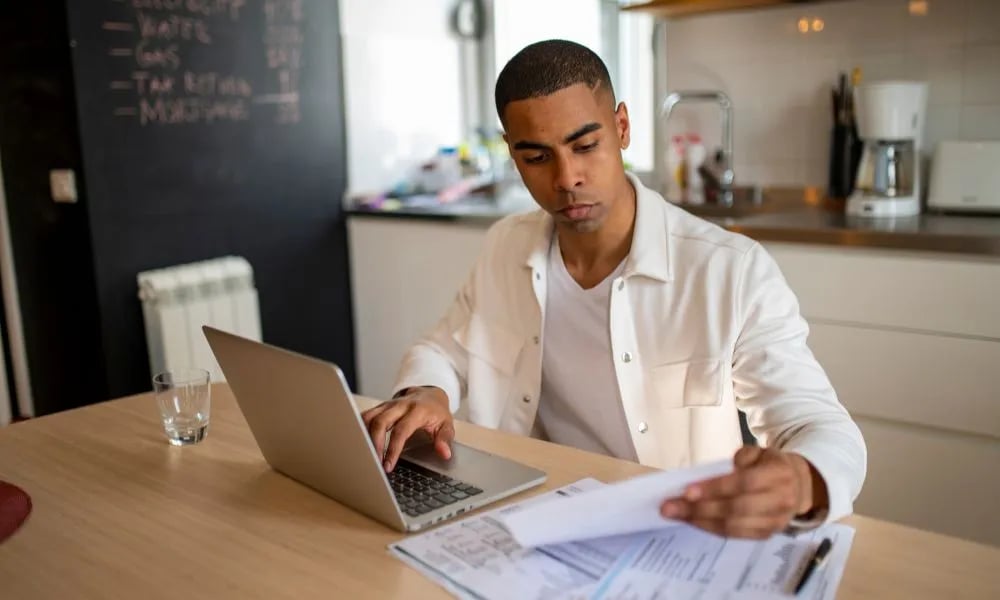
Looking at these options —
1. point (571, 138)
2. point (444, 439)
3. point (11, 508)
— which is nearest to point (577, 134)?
point (571, 138)

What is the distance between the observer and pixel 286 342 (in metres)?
3.23

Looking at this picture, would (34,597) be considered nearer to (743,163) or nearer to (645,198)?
(645,198)

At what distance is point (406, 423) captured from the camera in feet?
4.12

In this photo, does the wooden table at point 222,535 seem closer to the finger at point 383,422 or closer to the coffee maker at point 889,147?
the finger at point 383,422

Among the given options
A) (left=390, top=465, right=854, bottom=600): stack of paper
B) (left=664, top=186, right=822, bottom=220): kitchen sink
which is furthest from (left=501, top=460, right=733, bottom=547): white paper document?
(left=664, top=186, right=822, bottom=220): kitchen sink

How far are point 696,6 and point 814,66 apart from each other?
0.40 metres

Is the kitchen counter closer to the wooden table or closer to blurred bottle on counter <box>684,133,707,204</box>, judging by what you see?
blurred bottle on counter <box>684,133,707,204</box>

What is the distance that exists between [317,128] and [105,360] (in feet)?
3.44

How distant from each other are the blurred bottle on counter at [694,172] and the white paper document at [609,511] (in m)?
2.25

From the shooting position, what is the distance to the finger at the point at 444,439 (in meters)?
1.22

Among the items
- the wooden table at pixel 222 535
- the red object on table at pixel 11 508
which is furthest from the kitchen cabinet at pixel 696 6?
the red object on table at pixel 11 508

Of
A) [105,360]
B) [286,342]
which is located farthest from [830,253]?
[105,360]

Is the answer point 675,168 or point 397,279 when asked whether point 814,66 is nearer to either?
point 675,168

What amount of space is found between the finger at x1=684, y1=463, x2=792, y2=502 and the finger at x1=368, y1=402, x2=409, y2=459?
484 mm
